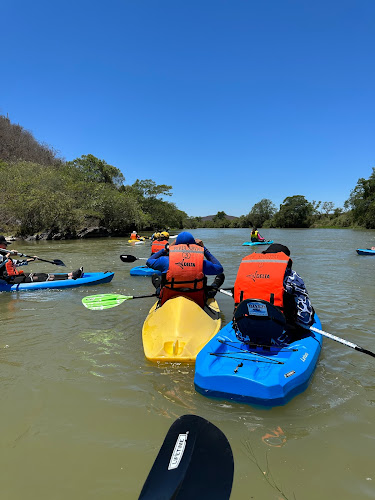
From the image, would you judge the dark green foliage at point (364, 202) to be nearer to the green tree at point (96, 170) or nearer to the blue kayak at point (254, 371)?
the green tree at point (96, 170)

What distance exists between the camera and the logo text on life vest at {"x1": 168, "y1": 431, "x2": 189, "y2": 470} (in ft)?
5.00

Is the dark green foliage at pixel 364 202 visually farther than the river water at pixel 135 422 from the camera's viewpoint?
Yes

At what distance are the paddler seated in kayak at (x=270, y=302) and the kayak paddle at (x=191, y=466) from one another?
1302 millimetres

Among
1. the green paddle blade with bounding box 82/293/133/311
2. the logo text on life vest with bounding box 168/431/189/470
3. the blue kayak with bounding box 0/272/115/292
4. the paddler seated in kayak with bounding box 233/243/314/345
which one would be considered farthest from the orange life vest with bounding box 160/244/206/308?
the blue kayak with bounding box 0/272/115/292

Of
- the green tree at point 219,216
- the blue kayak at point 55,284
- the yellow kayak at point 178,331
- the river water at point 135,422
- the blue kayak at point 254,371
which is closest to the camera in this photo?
the river water at point 135,422

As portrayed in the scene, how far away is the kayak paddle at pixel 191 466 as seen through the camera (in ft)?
4.57

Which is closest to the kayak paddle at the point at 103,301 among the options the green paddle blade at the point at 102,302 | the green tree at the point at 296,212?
the green paddle blade at the point at 102,302

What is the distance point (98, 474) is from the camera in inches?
76.8

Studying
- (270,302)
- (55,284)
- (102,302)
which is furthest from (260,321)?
(55,284)

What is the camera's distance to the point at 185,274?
166 inches

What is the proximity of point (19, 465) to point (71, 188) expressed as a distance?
32752 mm

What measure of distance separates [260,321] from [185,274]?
1517mm

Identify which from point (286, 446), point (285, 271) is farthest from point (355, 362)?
point (286, 446)

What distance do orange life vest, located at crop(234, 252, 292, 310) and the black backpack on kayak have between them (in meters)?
0.22
